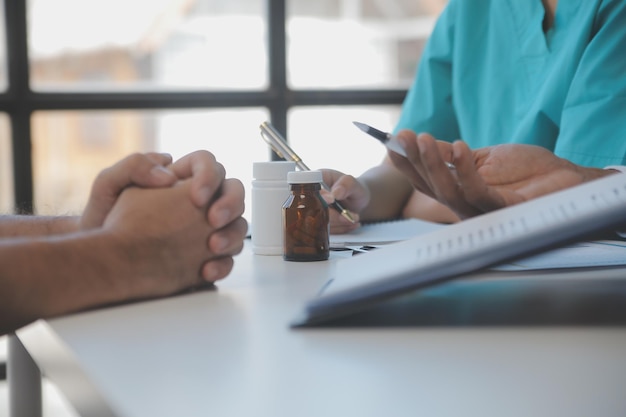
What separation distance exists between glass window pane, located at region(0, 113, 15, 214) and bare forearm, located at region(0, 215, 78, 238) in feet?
4.44

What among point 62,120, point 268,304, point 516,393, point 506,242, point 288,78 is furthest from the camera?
point 288,78

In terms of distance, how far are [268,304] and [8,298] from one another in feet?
0.65

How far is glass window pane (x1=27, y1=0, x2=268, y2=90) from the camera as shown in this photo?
2.19m

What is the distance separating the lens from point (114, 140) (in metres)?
2.28

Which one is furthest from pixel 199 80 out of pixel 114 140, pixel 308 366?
pixel 308 366

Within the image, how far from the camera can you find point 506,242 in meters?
0.50

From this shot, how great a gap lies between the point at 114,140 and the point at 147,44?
0.31m

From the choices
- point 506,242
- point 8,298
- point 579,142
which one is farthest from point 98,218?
point 579,142

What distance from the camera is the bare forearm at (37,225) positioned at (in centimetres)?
80

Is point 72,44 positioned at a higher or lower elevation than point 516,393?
higher

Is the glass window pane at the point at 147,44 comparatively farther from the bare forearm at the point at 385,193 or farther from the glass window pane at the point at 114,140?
the bare forearm at the point at 385,193

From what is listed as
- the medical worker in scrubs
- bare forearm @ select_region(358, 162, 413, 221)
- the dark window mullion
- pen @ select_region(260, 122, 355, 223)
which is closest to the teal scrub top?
the medical worker in scrubs

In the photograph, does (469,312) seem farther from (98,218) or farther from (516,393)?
(98,218)

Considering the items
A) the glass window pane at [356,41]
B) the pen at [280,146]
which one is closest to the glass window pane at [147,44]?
the glass window pane at [356,41]
